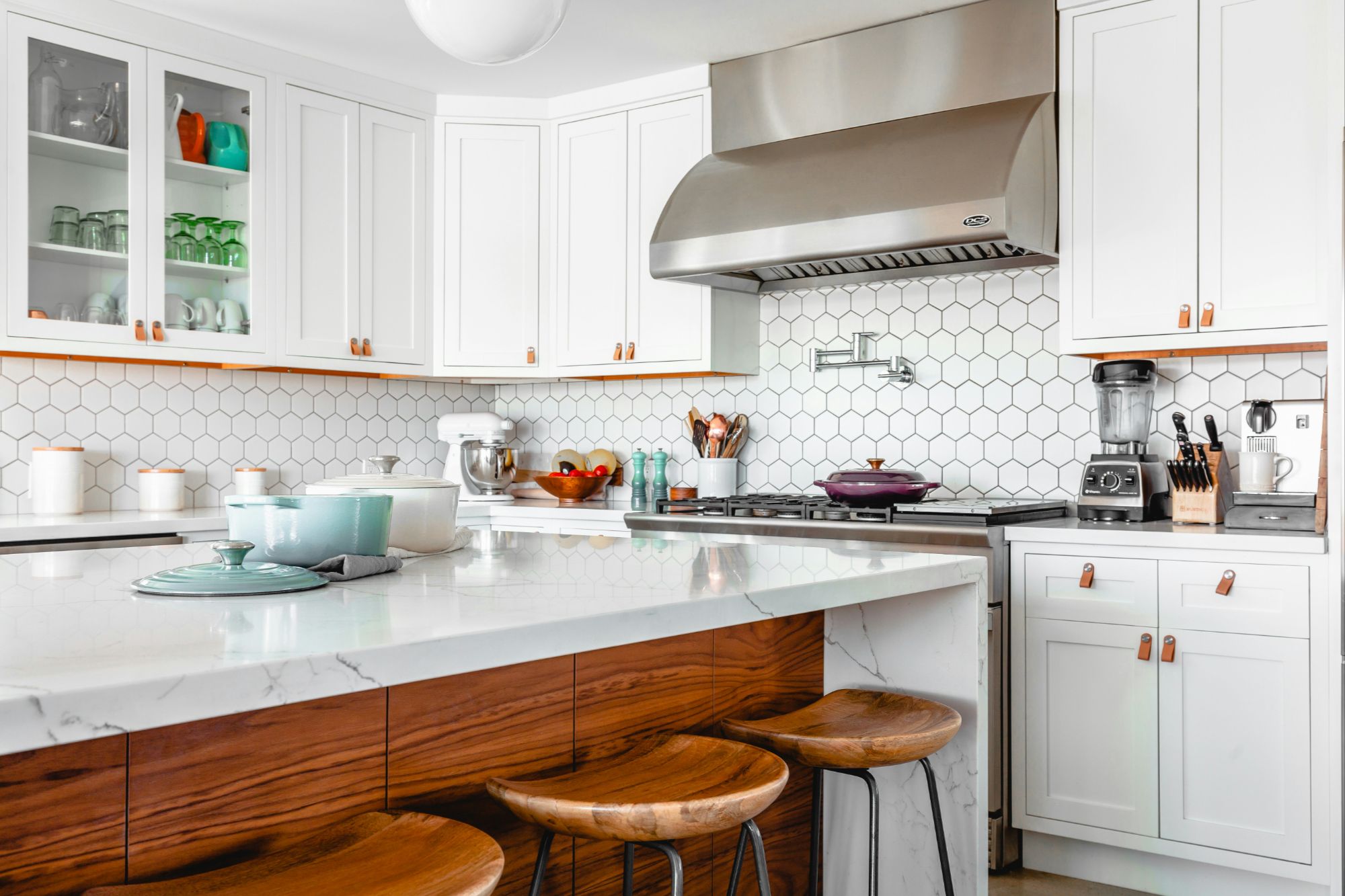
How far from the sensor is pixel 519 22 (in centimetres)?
167

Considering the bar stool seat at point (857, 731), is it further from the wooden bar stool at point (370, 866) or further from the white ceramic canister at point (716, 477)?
the white ceramic canister at point (716, 477)

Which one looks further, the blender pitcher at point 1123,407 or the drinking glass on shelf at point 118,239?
the drinking glass on shelf at point 118,239

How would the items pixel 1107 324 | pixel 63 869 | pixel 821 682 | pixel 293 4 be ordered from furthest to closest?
pixel 293 4 → pixel 1107 324 → pixel 821 682 → pixel 63 869

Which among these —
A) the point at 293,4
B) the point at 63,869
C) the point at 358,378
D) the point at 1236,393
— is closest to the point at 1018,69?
the point at 1236,393

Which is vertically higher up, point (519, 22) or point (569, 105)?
point (569, 105)

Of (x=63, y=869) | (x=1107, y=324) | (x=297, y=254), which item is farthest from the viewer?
(x=297, y=254)

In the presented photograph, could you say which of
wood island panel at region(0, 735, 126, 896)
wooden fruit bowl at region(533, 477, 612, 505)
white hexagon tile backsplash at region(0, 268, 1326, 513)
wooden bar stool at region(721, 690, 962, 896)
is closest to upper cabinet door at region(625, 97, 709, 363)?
white hexagon tile backsplash at region(0, 268, 1326, 513)

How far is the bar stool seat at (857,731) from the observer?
1.57 metres

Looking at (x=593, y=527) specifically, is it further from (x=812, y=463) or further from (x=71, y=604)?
(x=71, y=604)

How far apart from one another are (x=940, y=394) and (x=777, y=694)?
184 cm

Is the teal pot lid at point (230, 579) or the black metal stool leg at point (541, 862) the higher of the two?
the teal pot lid at point (230, 579)

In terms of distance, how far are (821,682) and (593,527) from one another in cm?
178

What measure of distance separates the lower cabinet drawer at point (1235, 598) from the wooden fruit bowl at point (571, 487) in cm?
206

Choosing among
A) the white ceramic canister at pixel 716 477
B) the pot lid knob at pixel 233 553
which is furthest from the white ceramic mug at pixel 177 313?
the pot lid knob at pixel 233 553
